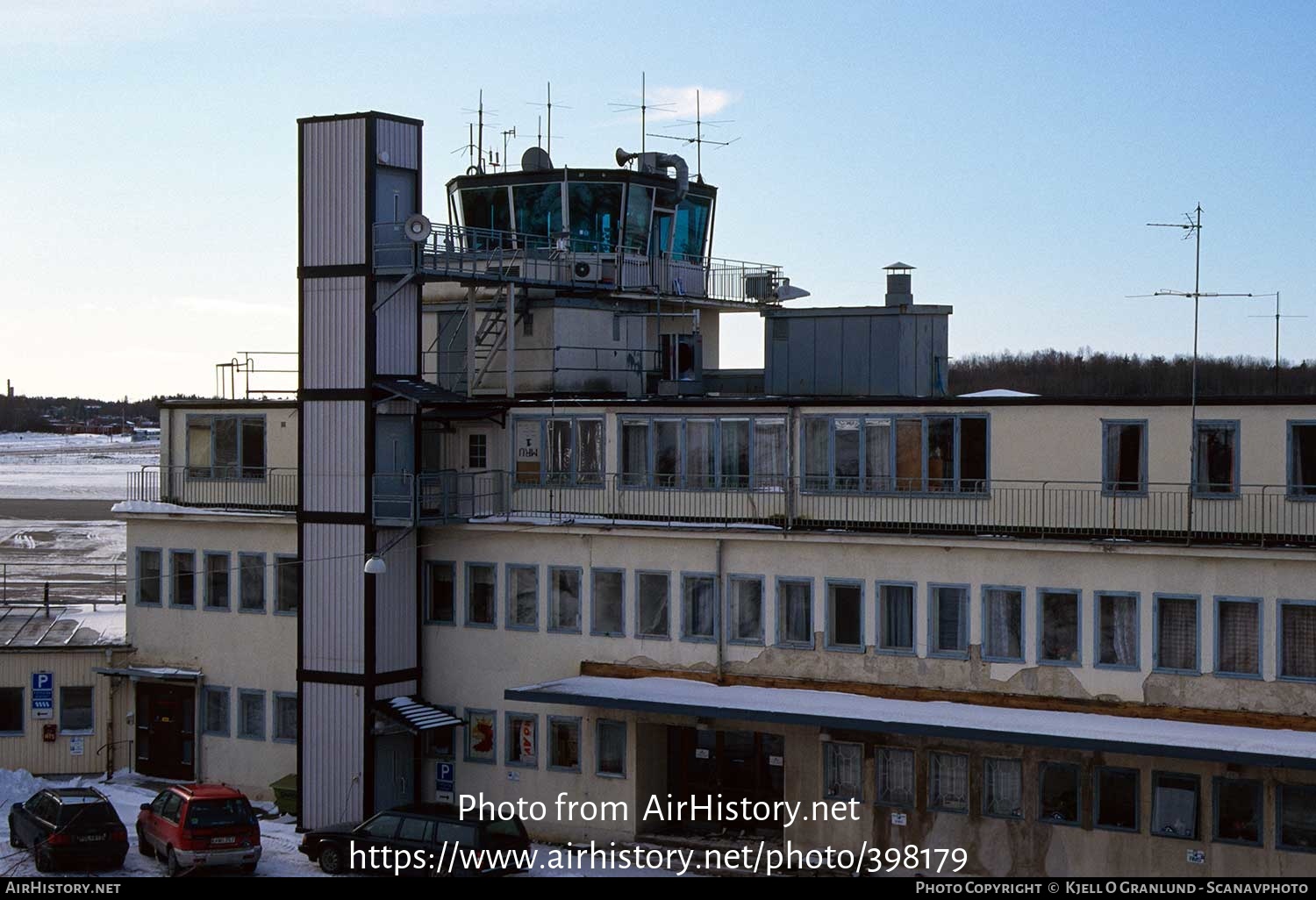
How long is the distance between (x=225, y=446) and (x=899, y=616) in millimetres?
17561

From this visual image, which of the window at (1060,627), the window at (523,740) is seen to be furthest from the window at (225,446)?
the window at (1060,627)

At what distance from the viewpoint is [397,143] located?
35469 millimetres

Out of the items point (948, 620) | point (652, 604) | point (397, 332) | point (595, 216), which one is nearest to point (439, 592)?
point (652, 604)

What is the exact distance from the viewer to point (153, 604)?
40.3m

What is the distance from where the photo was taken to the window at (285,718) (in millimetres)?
38156

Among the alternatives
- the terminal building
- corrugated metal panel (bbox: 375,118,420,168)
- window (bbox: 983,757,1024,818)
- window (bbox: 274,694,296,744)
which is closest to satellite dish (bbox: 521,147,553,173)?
the terminal building

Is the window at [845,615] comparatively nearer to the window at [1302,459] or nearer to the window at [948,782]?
the window at [948,782]

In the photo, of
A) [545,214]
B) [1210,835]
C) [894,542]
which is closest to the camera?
[1210,835]

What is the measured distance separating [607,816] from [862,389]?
1251 centimetres

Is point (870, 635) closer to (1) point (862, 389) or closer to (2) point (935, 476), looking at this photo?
(2) point (935, 476)

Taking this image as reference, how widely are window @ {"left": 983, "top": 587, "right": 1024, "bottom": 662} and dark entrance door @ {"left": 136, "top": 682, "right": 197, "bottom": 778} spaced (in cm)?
2009

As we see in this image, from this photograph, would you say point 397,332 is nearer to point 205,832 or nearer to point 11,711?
point 205,832

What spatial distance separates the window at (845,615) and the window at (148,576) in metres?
17.8
